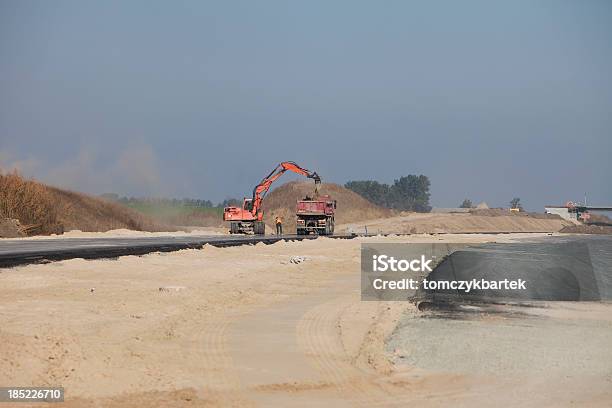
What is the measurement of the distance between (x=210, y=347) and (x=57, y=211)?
59355 mm

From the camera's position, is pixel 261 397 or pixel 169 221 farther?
pixel 169 221

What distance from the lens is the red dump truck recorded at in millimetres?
81688

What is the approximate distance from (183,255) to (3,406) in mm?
27964

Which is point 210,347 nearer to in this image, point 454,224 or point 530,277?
point 530,277

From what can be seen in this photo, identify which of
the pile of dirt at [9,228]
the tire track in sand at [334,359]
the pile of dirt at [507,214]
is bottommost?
the tire track in sand at [334,359]

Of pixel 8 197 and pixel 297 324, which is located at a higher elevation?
pixel 8 197

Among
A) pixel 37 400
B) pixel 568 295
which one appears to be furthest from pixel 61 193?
pixel 37 400

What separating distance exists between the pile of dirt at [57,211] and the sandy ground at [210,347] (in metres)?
37.5

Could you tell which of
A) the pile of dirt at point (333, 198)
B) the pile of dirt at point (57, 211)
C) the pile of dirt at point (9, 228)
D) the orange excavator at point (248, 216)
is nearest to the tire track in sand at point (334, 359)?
the pile of dirt at point (9, 228)

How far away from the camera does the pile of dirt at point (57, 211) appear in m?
61.8

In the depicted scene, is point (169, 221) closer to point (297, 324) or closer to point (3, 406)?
point (297, 324)

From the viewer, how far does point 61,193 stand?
258ft
